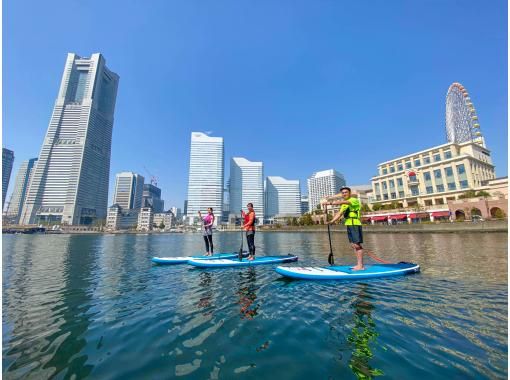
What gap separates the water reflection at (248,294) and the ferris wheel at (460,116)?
104m

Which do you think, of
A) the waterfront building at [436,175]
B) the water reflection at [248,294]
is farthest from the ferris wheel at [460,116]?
the water reflection at [248,294]

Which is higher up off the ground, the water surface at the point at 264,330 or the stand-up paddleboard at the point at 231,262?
the stand-up paddleboard at the point at 231,262

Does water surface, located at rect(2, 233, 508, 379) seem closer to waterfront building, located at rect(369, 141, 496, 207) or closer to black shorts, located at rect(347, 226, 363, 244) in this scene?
black shorts, located at rect(347, 226, 363, 244)

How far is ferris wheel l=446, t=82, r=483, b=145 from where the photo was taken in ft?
260

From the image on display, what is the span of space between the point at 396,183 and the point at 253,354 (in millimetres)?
106498

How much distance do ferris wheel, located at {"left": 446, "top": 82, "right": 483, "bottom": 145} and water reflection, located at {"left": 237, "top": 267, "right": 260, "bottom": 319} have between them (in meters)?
104

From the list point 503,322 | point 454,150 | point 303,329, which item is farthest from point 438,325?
point 454,150

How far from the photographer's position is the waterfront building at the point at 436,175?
7475cm

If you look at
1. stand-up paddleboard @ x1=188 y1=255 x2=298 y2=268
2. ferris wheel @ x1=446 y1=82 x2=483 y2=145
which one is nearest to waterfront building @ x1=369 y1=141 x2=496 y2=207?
ferris wheel @ x1=446 y1=82 x2=483 y2=145

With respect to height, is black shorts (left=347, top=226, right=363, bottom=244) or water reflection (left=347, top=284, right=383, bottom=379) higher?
black shorts (left=347, top=226, right=363, bottom=244)

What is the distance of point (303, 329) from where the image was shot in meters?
5.38

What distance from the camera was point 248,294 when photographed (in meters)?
8.29

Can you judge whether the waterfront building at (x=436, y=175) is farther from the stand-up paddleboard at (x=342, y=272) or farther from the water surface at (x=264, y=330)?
the water surface at (x=264, y=330)

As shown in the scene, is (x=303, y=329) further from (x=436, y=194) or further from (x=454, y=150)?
(x=454, y=150)
